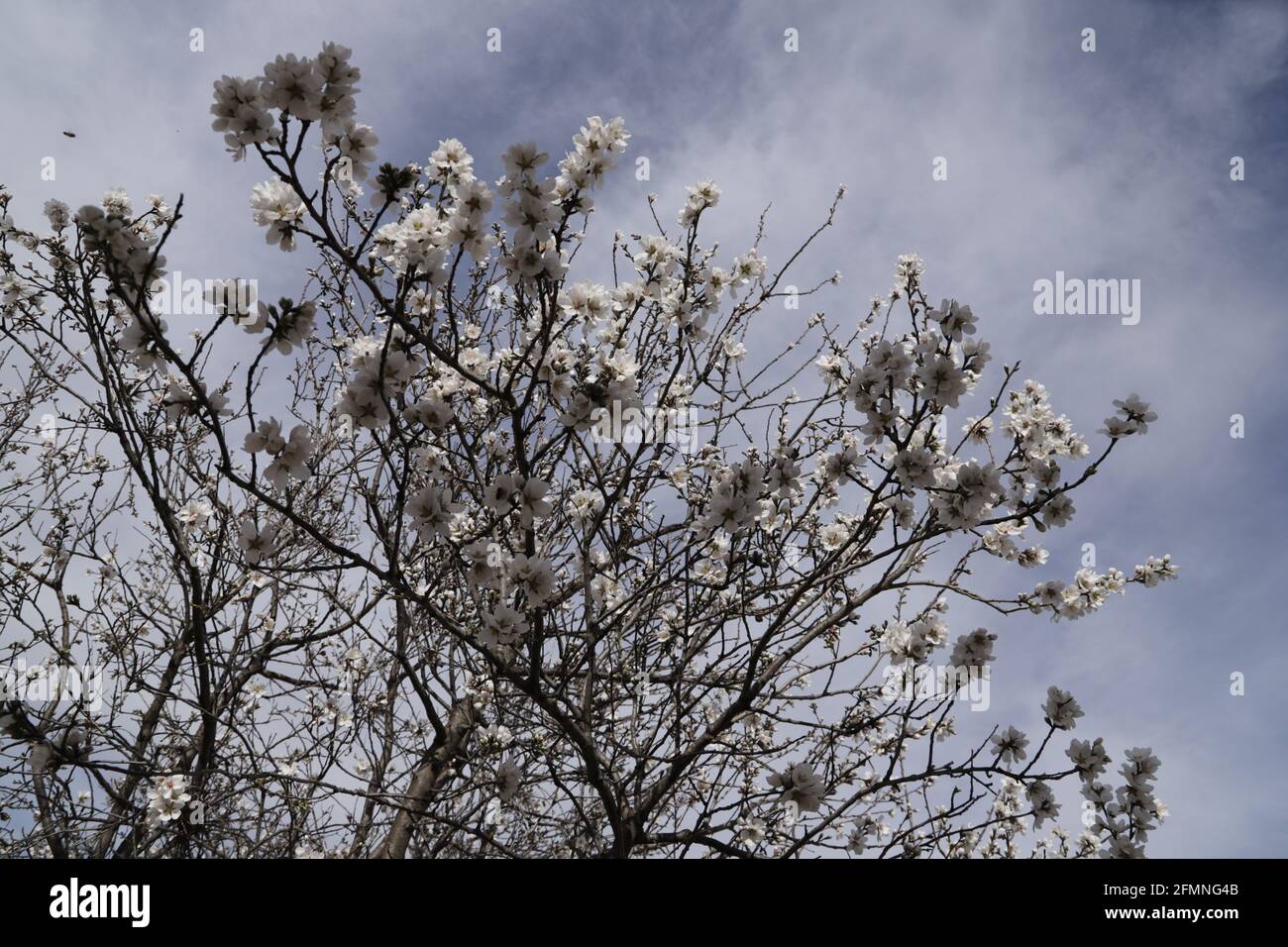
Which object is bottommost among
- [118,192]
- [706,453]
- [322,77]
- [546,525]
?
[546,525]

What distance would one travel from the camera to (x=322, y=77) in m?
2.24

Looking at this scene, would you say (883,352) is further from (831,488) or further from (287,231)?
(287,231)

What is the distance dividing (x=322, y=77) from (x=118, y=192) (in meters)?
2.96

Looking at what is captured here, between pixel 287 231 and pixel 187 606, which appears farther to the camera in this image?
pixel 187 606

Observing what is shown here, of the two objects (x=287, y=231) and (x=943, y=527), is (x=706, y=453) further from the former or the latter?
(x=287, y=231)

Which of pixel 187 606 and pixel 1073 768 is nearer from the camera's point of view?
pixel 1073 768
